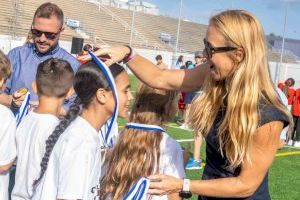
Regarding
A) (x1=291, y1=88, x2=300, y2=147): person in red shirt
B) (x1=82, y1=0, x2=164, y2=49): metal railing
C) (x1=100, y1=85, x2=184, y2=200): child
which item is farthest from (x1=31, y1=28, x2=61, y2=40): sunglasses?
(x1=82, y1=0, x2=164, y2=49): metal railing

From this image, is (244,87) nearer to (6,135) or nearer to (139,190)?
(139,190)

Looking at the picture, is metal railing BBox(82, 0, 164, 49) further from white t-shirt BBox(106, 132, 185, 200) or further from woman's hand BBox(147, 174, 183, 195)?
woman's hand BBox(147, 174, 183, 195)

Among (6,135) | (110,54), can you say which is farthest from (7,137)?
(110,54)

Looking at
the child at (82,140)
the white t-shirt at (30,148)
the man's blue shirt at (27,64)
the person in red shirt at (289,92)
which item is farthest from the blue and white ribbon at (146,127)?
the person in red shirt at (289,92)

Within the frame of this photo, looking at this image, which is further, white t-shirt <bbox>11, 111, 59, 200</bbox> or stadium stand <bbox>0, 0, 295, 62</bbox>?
stadium stand <bbox>0, 0, 295, 62</bbox>

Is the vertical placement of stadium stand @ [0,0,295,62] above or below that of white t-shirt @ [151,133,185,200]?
above

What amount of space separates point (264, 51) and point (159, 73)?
2.86ft

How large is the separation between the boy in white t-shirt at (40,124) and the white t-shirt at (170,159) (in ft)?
2.36

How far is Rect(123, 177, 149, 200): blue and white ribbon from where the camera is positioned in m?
2.66

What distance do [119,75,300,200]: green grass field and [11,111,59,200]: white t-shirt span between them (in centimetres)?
277

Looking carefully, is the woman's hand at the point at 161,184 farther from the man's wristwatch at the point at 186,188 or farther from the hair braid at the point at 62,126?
the hair braid at the point at 62,126

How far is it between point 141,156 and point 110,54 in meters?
0.64

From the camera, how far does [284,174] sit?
9039 mm

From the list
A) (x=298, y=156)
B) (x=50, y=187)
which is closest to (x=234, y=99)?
(x=50, y=187)
